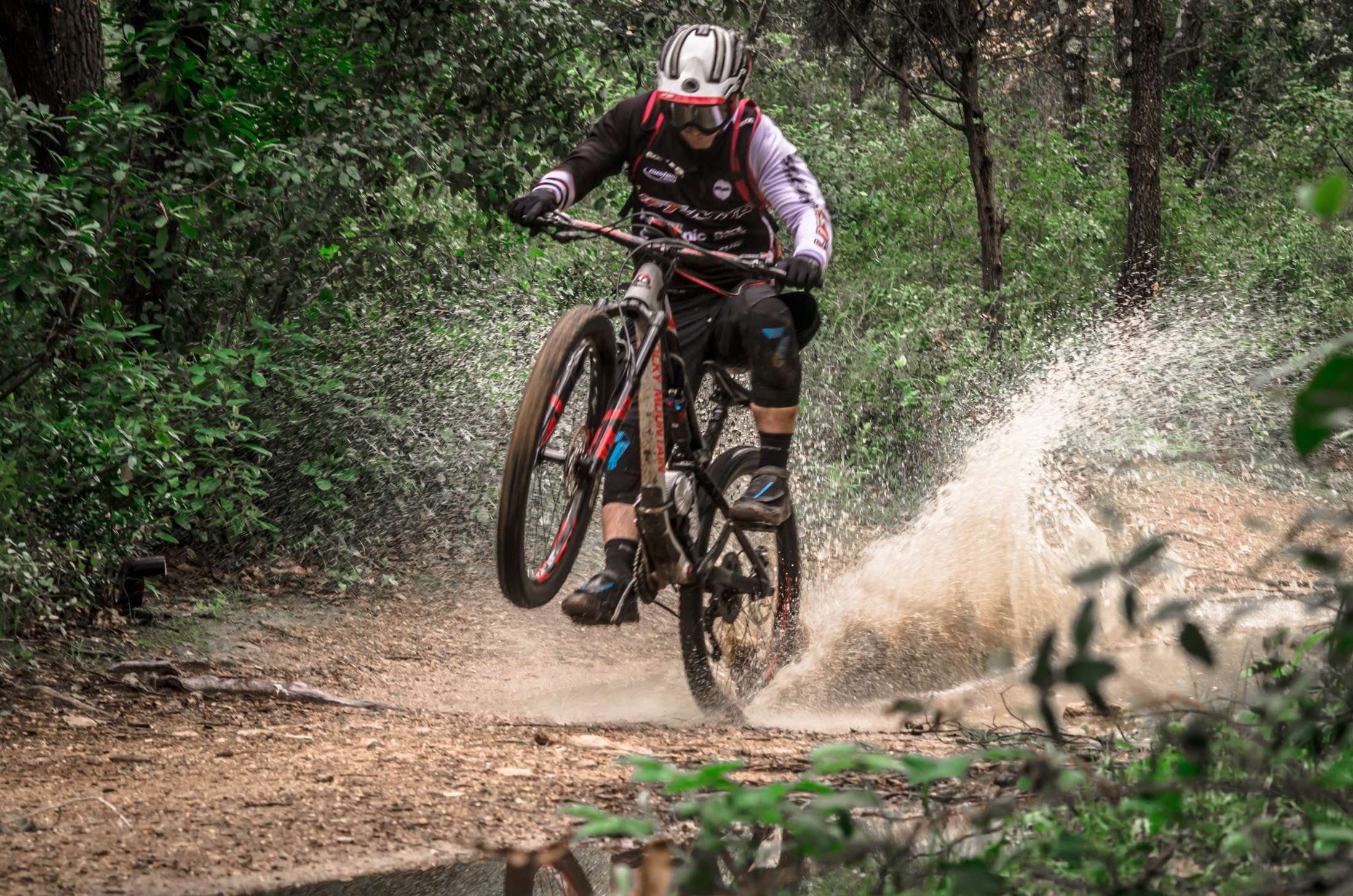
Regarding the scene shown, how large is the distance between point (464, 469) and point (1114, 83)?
23045 mm

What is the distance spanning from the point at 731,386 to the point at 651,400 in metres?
0.86

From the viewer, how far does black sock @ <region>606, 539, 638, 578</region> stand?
4.74 m

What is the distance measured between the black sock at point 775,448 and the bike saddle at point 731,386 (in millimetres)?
166

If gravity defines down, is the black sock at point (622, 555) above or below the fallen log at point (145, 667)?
above

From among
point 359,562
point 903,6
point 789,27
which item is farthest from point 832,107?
point 359,562

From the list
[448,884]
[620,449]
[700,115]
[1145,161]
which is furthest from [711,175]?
[1145,161]

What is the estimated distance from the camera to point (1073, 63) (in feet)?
72.7

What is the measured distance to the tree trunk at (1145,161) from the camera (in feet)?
40.2

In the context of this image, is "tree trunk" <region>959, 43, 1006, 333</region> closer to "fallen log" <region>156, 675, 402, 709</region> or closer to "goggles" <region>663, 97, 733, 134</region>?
"goggles" <region>663, 97, 733, 134</region>

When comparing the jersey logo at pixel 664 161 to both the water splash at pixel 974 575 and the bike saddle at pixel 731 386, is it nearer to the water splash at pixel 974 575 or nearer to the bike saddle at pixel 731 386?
the bike saddle at pixel 731 386

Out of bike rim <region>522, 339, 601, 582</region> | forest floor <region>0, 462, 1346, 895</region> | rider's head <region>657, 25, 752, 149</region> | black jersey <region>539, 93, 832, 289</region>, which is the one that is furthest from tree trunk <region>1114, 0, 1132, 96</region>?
bike rim <region>522, 339, 601, 582</region>

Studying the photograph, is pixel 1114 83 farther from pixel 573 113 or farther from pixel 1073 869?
pixel 1073 869

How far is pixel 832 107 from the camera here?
17375 mm

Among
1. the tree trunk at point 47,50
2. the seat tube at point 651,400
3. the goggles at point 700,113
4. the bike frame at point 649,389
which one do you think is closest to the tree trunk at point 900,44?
the tree trunk at point 47,50
